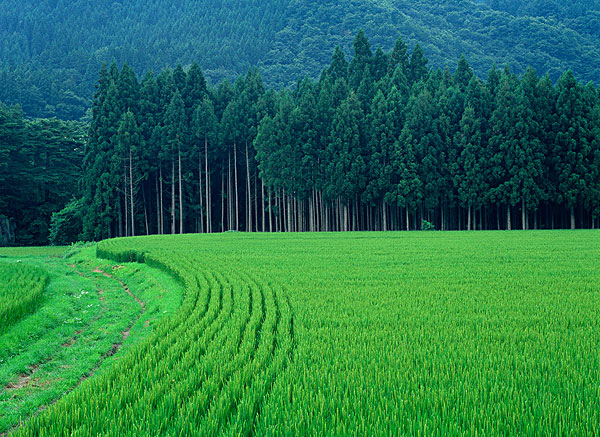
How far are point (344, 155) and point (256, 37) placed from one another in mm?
94049

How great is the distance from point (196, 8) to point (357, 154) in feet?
449

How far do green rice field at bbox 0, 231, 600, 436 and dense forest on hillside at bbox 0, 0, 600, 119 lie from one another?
75.9m

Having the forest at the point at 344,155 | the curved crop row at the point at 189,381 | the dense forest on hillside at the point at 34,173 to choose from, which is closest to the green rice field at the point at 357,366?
the curved crop row at the point at 189,381

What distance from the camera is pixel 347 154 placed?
38.2 m

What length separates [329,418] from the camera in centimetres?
320

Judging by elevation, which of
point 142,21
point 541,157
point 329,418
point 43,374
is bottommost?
point 43,374

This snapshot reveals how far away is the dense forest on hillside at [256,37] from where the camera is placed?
8881 cm

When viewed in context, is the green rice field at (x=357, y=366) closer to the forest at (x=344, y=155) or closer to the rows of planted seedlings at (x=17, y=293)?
the rows of planted seedlings at (x=17, y=293)

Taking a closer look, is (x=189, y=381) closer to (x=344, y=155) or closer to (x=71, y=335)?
(x=71, y=335)

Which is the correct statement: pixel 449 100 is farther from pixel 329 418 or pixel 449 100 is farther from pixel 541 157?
pixel 329 418

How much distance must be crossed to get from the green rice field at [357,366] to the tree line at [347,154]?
28484 mm

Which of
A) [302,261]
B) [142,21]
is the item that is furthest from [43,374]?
[142,21]

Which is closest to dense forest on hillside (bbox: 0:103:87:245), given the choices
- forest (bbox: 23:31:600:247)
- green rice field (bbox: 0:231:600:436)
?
forest (bbox: 23:31:600:247)

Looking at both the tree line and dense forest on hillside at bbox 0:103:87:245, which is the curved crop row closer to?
the tree line
